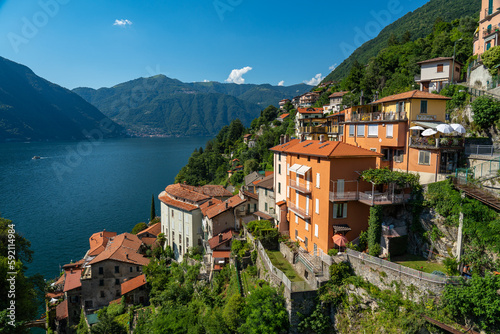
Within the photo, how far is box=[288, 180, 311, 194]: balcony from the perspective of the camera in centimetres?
2255

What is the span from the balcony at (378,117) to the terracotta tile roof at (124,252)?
33148mm

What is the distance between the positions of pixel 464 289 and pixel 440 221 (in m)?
5.01

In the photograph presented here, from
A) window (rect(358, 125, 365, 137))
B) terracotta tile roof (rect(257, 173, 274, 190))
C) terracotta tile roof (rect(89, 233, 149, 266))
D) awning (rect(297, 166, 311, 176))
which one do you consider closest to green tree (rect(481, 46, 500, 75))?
window (rect(358, 125, 365, 137))

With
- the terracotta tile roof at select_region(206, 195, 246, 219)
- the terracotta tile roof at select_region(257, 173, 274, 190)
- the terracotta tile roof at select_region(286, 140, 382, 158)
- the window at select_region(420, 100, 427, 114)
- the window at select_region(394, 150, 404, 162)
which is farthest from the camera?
the terracotta tile roof at select_region(206, 195, 246, 219)

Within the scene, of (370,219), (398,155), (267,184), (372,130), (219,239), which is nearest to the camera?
(370,219)

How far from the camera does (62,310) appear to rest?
3631 centimetres

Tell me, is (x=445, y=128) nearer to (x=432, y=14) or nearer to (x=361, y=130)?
(x=361, y=130)

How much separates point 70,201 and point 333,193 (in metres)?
81.3

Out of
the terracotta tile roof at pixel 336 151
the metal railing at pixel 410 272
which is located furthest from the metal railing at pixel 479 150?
the metal railing at pixel 410 272

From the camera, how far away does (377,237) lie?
18.2 m

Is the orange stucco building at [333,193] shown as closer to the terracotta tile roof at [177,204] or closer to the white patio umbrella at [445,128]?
the white patio umbrella at [445,128]

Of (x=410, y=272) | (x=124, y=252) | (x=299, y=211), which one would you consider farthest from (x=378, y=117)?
(x=124, y=252)

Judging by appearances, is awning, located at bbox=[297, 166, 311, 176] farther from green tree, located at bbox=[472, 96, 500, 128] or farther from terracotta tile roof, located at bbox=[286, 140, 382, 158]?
green tree, located at bbox=[472, 96, 500, 128]

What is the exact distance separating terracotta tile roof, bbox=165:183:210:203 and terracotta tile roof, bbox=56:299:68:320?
1949 cm
